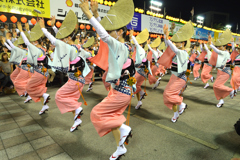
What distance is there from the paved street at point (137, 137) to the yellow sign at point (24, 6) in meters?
5.61

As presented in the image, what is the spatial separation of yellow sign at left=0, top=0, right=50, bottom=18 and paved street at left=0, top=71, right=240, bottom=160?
5610 millimetres

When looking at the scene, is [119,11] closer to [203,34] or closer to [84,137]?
[84,137]

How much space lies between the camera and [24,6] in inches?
314

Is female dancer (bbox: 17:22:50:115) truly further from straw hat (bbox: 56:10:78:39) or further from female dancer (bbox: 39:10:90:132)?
straw hat (bbox: 56:10:78:39)

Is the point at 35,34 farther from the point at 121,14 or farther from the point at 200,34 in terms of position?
the point at 200,34

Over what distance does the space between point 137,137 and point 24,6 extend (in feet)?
28.6

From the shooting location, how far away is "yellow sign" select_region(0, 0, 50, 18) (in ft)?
24.5

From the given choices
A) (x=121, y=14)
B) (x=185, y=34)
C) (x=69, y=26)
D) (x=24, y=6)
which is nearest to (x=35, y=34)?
(x=69, y=26)

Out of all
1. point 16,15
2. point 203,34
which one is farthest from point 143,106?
point 203,34

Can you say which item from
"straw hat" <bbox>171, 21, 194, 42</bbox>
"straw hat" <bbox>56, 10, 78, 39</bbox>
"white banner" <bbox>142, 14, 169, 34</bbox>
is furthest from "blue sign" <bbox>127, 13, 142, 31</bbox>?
"straw hat" <bbox>56, 10, 78, 39</bbox>

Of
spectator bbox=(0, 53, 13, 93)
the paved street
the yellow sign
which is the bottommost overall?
the paved street

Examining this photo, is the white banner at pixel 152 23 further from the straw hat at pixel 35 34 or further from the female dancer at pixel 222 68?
the straw hat at pixel 35 34

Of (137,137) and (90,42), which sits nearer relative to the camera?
(137,137)

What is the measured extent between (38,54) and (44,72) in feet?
1.68
